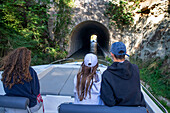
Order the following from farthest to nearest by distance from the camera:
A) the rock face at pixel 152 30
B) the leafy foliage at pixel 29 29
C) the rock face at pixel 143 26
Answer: the leafy foliage at pixel 29 29, the rock face at pixel 143 26, the rock face at pixel 152 30

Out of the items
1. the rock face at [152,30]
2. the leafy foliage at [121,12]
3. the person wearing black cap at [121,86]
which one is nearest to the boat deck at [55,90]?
the person wearing black cap at [121,86]

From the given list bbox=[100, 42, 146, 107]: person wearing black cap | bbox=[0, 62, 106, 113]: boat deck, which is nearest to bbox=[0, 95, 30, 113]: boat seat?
bbox=[100, 42, 146, 107]: person wearing black cap

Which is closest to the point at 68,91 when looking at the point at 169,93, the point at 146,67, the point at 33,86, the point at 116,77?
the point at 33,86

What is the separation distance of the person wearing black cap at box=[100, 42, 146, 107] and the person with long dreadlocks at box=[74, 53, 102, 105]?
0.30ft

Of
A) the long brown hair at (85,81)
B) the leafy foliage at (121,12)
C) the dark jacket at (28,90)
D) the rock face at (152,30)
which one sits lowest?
the dark jacket at (28,90)

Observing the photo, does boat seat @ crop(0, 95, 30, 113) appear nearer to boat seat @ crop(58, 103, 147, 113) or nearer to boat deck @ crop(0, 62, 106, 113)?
boat seat @ crop(58, 103, 147, 113)

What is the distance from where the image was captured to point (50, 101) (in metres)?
2.72

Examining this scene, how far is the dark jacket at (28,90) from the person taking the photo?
5.69ft

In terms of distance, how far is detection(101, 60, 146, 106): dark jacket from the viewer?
1.51 metres

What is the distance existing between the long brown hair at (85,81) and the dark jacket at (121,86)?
0.16 metres

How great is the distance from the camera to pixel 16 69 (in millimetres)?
1703

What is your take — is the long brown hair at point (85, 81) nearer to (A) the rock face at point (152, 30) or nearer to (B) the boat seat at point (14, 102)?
(B) the boat seat at point (14, 102)

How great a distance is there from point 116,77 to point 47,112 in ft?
5.91

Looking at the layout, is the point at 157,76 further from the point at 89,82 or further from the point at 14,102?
the point at 14,102
